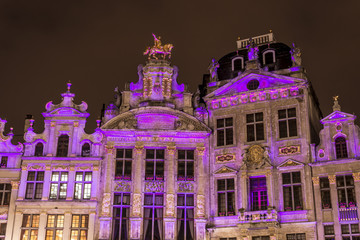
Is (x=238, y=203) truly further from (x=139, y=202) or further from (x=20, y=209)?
(x=20, y=209)

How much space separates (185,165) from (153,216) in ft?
13.1

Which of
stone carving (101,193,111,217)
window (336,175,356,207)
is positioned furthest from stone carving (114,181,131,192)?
window (336,175,356,207)

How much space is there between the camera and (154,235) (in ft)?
105

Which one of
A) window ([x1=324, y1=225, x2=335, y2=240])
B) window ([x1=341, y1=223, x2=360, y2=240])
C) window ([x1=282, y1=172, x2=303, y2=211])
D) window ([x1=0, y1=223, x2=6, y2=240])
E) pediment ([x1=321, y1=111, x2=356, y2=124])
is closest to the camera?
window ([x1=341, y1=223, x2=360, y2=240])

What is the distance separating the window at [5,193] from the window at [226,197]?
13992 millimetres

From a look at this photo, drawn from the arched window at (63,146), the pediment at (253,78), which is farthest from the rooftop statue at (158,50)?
the arched window at (63,146)

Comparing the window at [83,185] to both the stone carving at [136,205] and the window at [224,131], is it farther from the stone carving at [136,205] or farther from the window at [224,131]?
the window at [224,131]

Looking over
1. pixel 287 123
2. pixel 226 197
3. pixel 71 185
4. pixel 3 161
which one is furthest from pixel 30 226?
pixel 287 123

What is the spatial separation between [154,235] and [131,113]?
8.46m

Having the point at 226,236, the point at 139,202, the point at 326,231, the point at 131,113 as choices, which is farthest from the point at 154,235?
the point at 326,231

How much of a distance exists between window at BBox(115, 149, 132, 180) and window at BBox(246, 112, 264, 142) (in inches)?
320

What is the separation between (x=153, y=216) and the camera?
32.6 meters

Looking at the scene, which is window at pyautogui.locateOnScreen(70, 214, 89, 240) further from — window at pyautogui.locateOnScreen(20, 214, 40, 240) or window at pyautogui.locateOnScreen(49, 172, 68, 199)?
window at pyautogui.locateOnScreen(20, 214, 40, 240)

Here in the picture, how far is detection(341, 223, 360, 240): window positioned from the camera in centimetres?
2896
